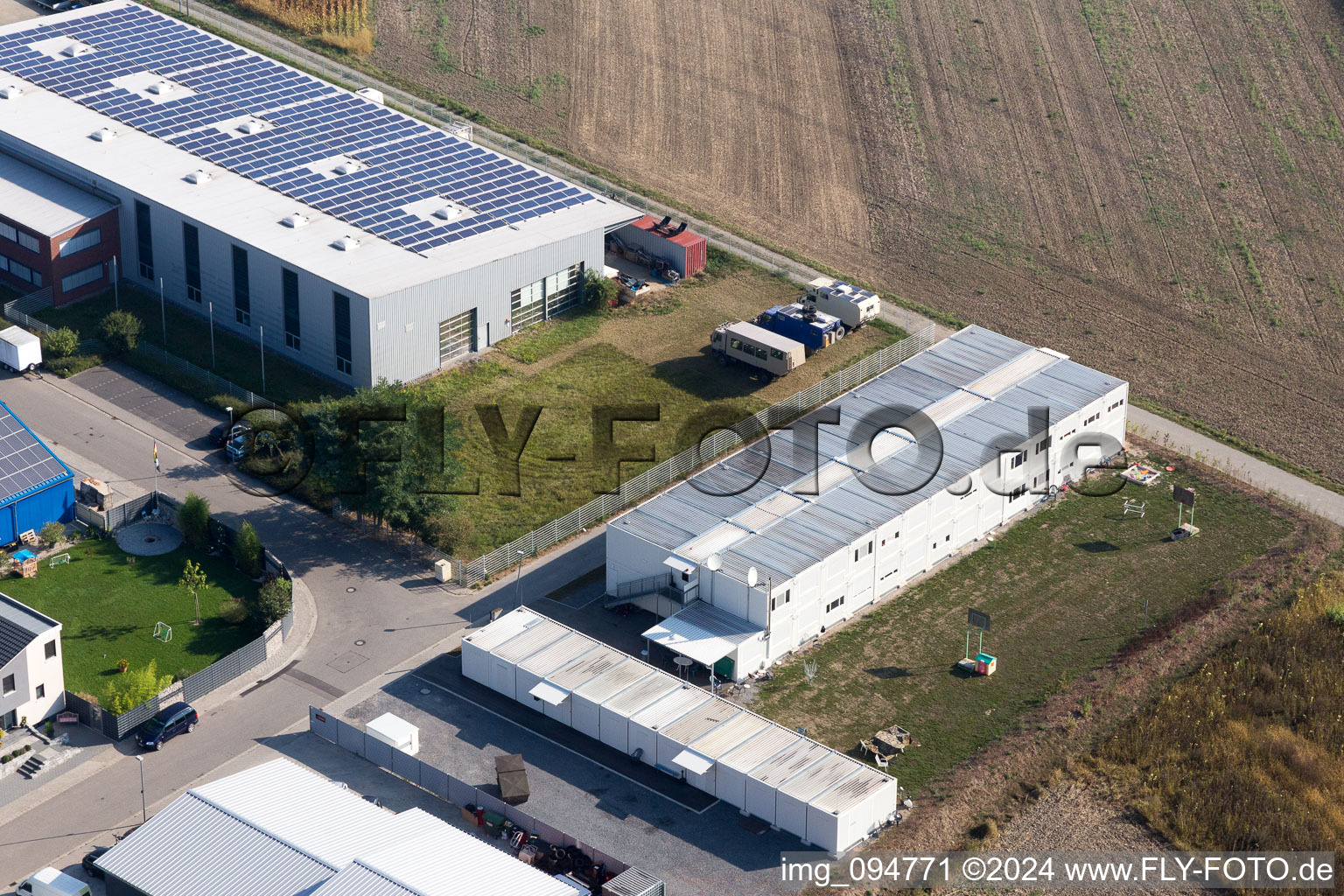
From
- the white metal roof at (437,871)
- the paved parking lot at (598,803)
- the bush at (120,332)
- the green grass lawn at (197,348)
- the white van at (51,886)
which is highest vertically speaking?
the bush at (120,332)

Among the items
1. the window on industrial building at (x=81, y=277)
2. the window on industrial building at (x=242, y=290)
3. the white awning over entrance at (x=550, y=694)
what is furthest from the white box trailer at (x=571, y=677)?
the window on industrial building at (x=81, y=277)

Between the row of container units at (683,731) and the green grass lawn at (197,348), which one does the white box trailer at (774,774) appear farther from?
the green grass lawn at (197,348)

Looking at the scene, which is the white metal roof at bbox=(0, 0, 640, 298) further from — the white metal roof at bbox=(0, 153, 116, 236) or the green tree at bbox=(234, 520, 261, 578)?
the green tree at bbox=(234, 520, 261, 578)

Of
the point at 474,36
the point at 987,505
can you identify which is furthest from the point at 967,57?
the point at 987,505

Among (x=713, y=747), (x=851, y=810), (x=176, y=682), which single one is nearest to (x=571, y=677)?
(x=713, y=747)

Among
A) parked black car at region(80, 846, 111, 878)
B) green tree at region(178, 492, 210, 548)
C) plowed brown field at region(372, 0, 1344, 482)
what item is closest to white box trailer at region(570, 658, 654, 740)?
parked black car at region(80, 846, 111, 878)
